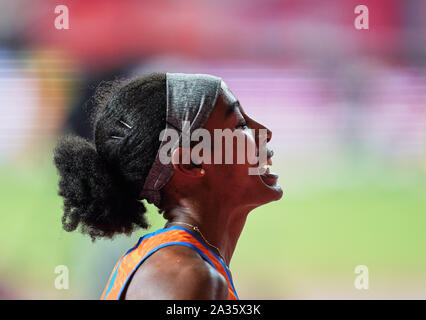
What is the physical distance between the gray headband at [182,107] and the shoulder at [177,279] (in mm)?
246

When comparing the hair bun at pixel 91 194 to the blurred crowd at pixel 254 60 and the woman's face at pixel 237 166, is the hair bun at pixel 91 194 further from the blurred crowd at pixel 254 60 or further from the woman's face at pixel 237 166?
the blurred crowd at pixel 254 60

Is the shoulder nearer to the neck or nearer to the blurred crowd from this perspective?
the neck

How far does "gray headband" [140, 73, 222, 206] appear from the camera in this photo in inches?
53.4

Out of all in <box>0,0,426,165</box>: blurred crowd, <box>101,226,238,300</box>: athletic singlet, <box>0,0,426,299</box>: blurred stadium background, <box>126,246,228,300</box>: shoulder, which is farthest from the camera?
<box>0,0,426,165</box>: blurred crowd

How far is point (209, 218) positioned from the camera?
4.50 ft

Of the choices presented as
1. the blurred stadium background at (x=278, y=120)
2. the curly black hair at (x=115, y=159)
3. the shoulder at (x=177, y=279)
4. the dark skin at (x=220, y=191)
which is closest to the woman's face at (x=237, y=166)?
the dark skin at (x=220, y=191)

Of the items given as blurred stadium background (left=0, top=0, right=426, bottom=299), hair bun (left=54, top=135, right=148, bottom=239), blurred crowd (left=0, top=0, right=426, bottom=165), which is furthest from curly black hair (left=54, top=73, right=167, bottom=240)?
blurred crowd (left=0, top=0, right=426, bottom=165)

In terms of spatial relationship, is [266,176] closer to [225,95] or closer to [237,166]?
[237,166]

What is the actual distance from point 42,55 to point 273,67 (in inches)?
47.7

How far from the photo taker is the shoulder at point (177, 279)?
1.06 m

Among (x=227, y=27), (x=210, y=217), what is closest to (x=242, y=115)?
(x=210, y=217)

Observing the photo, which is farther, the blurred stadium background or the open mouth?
the blurred stadium background
